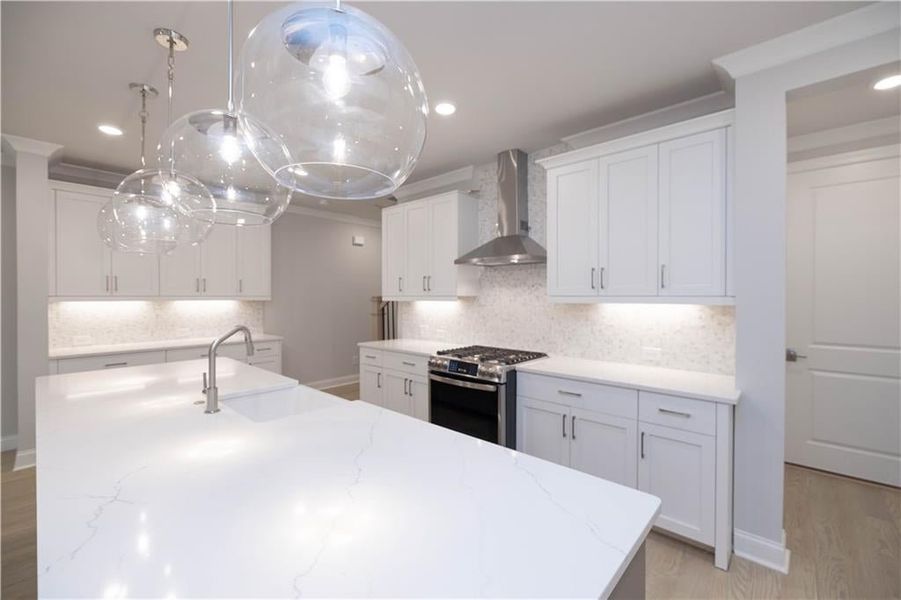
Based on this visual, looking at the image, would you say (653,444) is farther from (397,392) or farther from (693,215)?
(397,392)

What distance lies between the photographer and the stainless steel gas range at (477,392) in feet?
9.28

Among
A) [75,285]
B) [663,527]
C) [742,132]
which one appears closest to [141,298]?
[75,285]

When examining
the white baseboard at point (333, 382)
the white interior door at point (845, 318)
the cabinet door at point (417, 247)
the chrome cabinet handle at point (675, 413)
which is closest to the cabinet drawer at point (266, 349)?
the white baseboard at point (333, 382)

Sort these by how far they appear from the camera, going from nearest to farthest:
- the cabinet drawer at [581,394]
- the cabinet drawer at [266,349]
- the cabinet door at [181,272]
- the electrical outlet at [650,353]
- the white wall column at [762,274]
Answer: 1. the white wall column at [762,274]
2. the cabinet drawer at [581,394]
3. the electrical outlet at [650,353]
4. the cabinet door at [181,272]
5. the cabinet drawer at [266,349]

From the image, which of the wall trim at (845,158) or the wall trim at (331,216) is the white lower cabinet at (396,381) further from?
the wall trim at (845,158)

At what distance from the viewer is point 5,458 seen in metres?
3.52

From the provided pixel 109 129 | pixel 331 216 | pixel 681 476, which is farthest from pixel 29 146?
pixel 681 476

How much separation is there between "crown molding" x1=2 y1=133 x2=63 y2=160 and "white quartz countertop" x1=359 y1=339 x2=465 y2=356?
3132 mm

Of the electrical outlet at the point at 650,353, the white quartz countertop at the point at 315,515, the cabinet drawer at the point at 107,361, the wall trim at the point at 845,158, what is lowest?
the cabinet drawer at the point at 107,361

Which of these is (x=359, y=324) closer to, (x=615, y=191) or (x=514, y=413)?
(x=514, y=413)

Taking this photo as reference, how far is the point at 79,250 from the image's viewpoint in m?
3.66

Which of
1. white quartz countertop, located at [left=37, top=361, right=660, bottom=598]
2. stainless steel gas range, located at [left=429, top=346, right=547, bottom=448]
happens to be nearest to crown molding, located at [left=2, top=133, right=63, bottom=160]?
white quartz countertop, located at [left=37, top=361, right=660, bottom=598]

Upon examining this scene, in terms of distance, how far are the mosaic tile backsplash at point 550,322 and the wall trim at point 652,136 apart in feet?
1.75

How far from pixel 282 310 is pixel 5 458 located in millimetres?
2852
